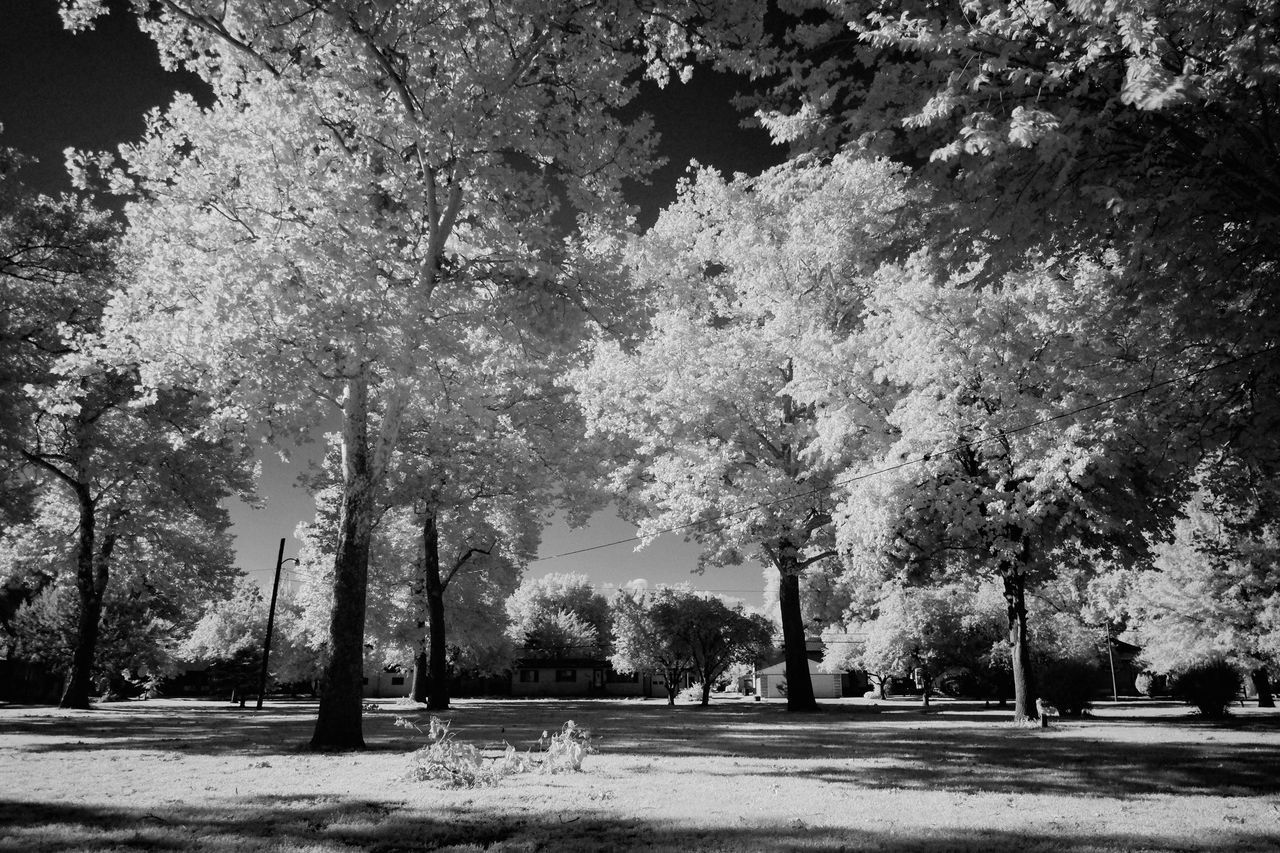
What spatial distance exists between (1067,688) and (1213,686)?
15.2ft

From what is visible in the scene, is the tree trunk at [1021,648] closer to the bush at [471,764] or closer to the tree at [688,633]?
the bush at [471,764]

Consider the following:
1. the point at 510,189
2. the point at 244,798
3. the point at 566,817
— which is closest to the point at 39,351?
the point at 510,189

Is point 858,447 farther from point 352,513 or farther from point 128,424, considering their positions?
point 128,424

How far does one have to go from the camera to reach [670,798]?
739 centimetres

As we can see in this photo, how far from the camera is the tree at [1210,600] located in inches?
874

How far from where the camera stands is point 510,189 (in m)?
12.4

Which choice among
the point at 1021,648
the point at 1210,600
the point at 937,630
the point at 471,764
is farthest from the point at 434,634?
the point at 1210,600

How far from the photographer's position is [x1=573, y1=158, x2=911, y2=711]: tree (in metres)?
19.1

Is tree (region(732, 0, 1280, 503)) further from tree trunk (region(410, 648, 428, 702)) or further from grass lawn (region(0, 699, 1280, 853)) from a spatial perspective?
tree trunk (region(410, 648, 428, 702))

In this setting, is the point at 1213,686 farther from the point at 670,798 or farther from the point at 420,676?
the point at 420,676

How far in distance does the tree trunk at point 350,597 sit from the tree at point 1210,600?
886 inches

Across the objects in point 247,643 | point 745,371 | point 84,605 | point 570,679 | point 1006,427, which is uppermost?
point 745,371

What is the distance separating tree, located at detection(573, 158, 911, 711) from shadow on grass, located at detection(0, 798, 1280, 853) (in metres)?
12.0

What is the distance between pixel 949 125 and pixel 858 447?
13.1m
